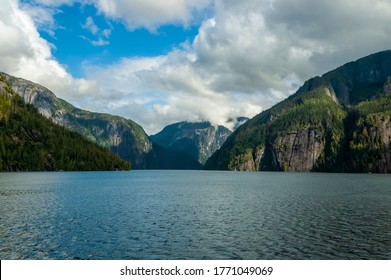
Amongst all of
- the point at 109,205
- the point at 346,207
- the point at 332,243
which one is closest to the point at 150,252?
the point at 332,243

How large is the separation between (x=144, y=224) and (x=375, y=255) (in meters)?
34.1

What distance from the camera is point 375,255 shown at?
41.8 m

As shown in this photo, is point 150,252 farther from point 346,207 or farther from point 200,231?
point 346,207

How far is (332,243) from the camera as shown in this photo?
46.9 meters

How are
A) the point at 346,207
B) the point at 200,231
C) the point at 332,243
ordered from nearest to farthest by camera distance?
the point at 332,243 < the point at 200,231 < the point at 346,207
